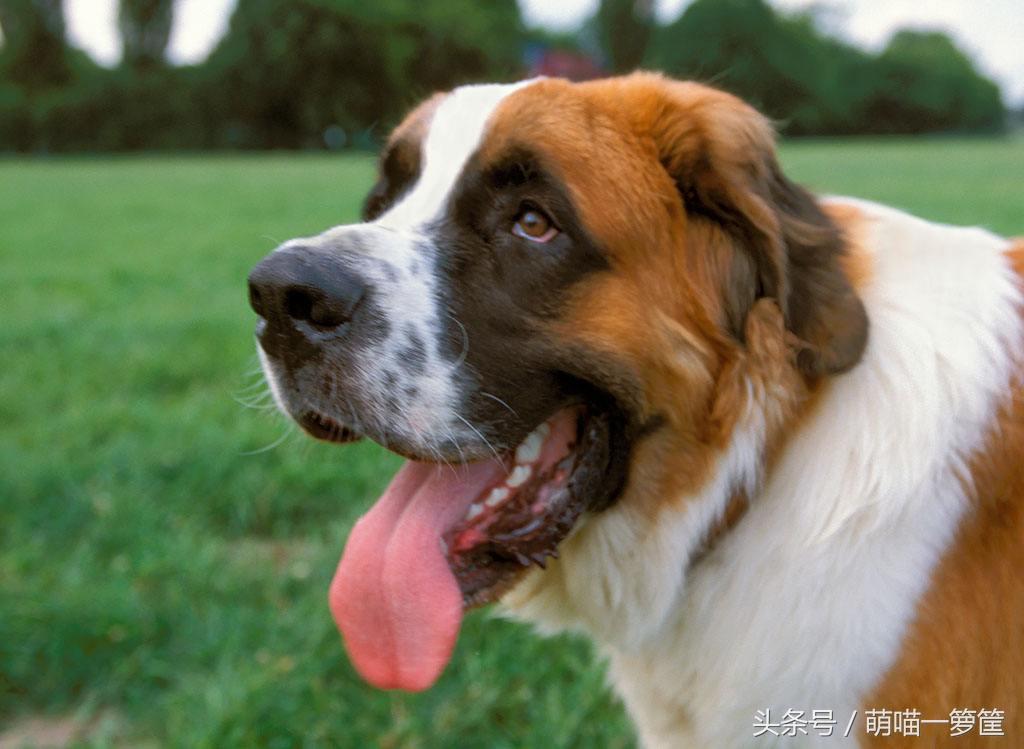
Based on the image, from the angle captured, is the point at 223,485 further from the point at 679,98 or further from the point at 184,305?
the point at 184,305

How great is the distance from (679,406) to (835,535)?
0.40 metres

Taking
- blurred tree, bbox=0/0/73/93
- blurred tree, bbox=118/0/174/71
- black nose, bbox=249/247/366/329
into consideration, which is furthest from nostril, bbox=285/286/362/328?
blurred tree, bbox=118/0/174/71

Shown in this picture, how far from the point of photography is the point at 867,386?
6.70 feet

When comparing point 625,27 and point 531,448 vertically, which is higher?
point 531,448

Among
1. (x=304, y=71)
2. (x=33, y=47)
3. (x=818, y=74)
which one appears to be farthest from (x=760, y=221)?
(x=818, y=74)

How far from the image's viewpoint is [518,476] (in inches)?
86.4

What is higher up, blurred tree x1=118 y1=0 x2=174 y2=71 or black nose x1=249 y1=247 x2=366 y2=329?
black nose x1=249 y1=247 x2=366 y2=329

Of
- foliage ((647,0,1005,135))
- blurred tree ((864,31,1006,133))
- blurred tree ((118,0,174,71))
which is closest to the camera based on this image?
blurred tree ((118,0,174,71))

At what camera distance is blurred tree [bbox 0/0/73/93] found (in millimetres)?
46406

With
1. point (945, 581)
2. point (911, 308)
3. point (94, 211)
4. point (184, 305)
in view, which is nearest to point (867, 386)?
point (911, 308)

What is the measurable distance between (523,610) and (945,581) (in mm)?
990

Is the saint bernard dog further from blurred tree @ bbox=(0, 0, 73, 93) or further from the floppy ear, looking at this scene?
blurred tree @ bbox=(0, 0, 73, 93)

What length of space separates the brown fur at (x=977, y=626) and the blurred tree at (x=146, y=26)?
175 ft

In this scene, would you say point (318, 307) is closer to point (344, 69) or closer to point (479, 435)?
point (479, 435)
